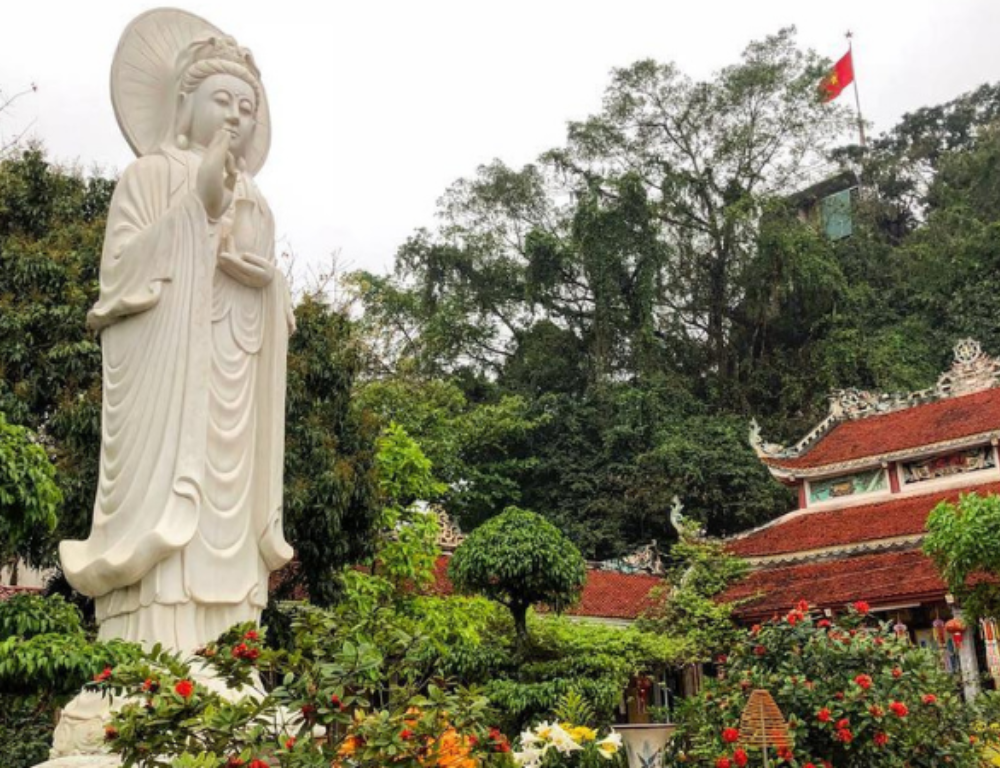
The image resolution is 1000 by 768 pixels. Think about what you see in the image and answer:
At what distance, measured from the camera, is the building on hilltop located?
13141 millimetres

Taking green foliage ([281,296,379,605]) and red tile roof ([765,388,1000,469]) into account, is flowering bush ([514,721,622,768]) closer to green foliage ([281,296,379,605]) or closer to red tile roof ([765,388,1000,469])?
green foliage ([281,296,379,605])

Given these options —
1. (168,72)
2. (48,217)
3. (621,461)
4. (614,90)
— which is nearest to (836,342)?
(621,461)

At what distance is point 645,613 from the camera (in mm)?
15625

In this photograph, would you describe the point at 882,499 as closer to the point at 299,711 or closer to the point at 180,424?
the point at 180,424

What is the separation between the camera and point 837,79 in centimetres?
2767

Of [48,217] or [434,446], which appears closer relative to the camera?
[48,217]

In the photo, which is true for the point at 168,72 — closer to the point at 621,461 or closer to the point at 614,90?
the point at 621,461

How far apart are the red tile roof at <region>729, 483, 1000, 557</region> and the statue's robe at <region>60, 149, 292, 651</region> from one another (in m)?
11.0

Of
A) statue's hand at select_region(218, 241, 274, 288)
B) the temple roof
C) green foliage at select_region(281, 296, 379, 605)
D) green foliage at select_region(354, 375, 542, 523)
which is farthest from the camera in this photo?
green foliage at select_region(354, 375, 542, 523)

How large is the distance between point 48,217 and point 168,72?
14.7 ft

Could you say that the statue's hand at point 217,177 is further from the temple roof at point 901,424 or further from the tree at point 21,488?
the temple roof at point 901,424

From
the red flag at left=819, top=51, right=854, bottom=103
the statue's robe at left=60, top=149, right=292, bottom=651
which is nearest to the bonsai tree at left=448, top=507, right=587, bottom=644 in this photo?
the statue's robe at left=60, top=149, right=292, bottom=651

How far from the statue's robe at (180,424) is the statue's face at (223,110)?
20 cm

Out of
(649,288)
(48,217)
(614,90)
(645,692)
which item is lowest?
(645,692)
